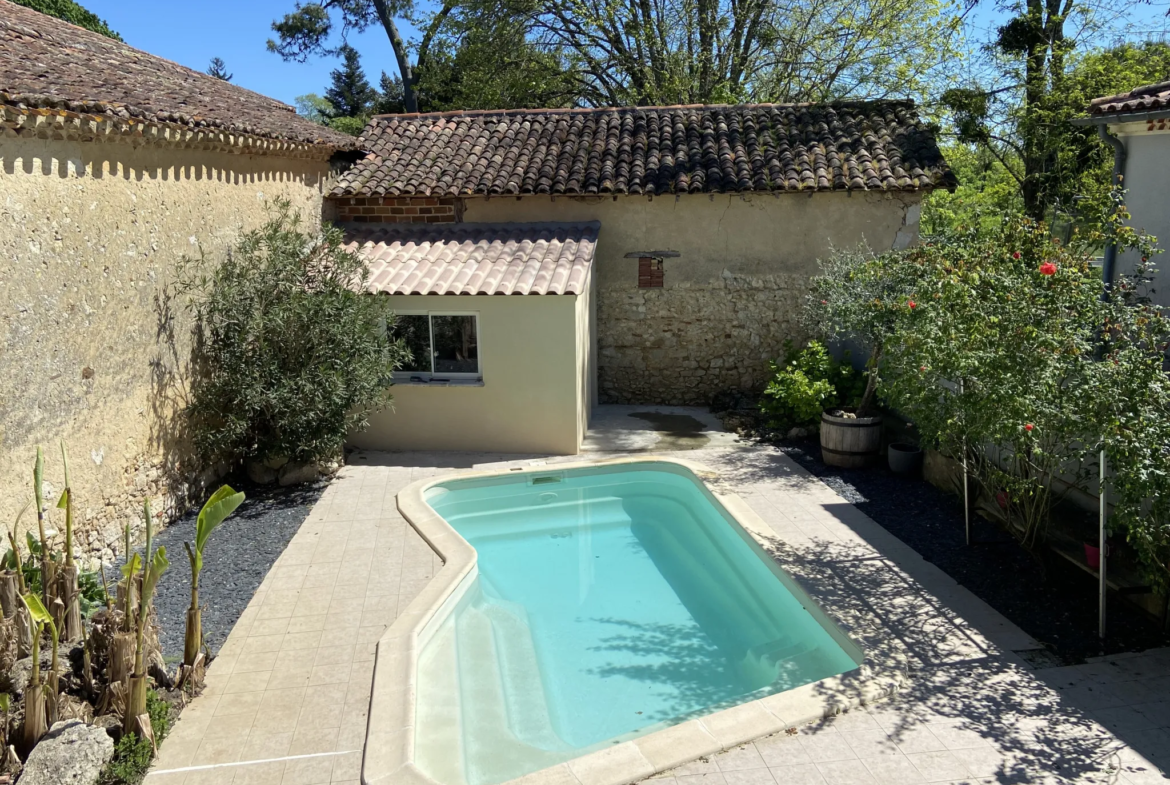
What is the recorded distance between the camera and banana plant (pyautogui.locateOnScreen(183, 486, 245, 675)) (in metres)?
6.02

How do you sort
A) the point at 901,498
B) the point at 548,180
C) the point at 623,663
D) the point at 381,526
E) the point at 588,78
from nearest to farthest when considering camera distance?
the point at 623,663, the point at 381,526, the point at 901,498, the point at 548,180, the point at 588,78

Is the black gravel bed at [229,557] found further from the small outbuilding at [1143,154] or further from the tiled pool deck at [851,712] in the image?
the small outbuilding at [1143,154]

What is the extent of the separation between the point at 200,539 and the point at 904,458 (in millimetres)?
9476

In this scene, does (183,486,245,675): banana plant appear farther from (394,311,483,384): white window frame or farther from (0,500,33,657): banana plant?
(394,311,483,384): white window frame

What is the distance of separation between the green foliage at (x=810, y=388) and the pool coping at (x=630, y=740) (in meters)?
6.30

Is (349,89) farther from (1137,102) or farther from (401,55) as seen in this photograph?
(1137,102)

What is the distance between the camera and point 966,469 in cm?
920

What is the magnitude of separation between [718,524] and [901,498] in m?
2.52

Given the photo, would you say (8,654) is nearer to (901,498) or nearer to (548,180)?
(901,498)

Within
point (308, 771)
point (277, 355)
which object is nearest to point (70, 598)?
point (308, 771)

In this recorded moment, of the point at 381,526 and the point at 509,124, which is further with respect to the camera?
the point at 509,124

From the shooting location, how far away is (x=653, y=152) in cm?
1602

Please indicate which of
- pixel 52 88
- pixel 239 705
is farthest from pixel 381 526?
pixel 52 88

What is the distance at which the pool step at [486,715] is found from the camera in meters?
6.43
